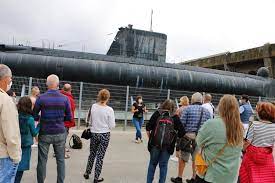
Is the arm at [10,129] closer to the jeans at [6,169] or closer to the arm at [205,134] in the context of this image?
the jeans at [6,169]

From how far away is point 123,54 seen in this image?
19641 millimetres

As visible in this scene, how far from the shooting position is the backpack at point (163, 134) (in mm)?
5105

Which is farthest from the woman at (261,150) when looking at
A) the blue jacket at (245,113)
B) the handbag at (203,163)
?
the blue jacket at (245,113)

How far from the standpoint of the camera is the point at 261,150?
4.34m

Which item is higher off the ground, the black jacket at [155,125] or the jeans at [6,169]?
the black jacket at [155,125]

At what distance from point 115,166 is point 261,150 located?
3499 millimetres

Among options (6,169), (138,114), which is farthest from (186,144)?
(138,114)

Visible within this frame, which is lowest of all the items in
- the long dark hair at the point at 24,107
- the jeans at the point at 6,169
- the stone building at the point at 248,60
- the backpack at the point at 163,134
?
the jeans at the point at 6,169

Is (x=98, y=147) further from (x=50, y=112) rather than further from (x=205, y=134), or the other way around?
(x=205, y=134)

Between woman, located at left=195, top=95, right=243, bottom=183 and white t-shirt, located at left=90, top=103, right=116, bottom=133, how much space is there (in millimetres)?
2333

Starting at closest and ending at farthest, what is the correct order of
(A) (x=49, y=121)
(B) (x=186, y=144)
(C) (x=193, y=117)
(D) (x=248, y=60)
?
(A) (x=49, y=121), (C) (x=193, y=117), (B) (x=186, y=144), (D) (x=248, y=60)

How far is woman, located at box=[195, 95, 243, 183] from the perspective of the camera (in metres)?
3.72

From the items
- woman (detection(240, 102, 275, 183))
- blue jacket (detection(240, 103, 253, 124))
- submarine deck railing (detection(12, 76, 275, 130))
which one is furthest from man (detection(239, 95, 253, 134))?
submarine deck railing (detection(12, 76, 275, 130))

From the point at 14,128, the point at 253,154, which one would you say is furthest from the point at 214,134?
the point at 14,128
